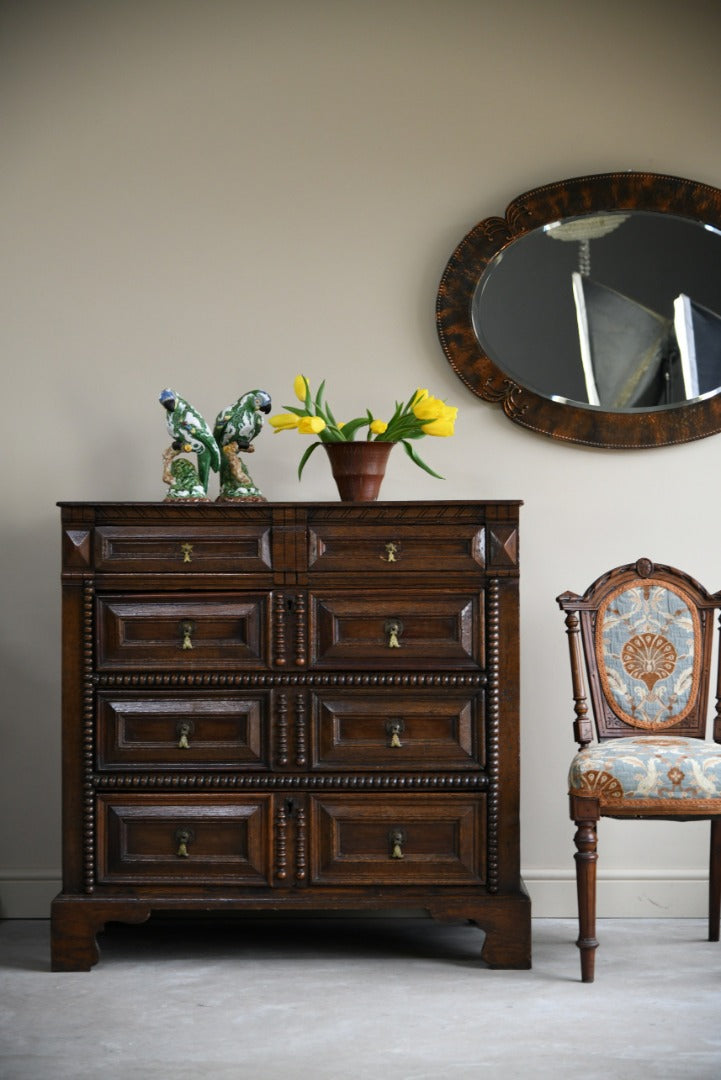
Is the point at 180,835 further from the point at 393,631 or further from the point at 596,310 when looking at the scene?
the point at 596,310

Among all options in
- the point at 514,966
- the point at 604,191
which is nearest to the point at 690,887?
the point at 514,966

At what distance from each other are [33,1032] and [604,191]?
9.13 ft

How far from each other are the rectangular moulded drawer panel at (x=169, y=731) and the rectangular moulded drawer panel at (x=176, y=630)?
0.28 ft

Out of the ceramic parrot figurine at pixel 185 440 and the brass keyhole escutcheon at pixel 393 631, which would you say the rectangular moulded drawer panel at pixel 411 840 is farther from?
the ceramic parrot figurine at pixel 185 440

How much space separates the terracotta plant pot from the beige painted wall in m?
0.41

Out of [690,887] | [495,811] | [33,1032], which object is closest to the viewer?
[33,1032]

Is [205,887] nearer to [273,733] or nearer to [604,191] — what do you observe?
[273,733]

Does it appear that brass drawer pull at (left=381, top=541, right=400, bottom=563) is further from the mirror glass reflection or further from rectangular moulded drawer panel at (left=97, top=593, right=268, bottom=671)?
the mirror glass reflection

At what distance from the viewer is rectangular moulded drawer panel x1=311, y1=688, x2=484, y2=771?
299cm

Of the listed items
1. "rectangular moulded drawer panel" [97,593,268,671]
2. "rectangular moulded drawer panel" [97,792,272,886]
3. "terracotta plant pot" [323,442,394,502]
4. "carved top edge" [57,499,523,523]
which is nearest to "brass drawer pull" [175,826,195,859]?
"rectangular moulded drawer panel" [97,792,272,886]

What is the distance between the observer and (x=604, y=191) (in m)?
3.55

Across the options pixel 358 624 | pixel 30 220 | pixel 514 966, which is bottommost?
pixel 514 966

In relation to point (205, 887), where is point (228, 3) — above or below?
above

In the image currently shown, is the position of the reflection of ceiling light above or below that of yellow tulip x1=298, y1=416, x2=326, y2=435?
above
